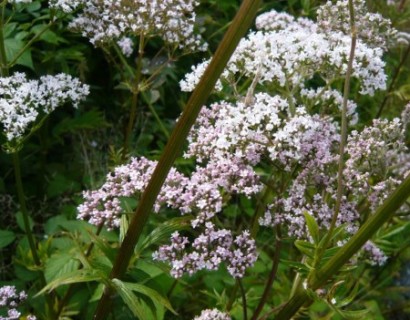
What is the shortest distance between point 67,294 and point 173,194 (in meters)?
0.95

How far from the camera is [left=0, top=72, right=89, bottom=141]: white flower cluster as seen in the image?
260 centimetres

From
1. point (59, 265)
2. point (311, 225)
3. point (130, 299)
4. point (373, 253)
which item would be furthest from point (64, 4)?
point (373, 253)

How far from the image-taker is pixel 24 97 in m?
2.68

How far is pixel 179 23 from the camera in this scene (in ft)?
10.3

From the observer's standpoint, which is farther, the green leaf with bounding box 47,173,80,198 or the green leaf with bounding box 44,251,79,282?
the green leaf with bounding box 47,173,80,198

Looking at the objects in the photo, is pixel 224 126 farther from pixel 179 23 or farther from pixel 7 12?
pixel 7 12

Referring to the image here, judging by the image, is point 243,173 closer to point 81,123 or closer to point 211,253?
point 211,253

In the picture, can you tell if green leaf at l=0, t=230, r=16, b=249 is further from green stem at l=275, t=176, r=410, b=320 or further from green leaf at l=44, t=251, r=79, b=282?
green stem at l=275, t=176, r=410, b=320

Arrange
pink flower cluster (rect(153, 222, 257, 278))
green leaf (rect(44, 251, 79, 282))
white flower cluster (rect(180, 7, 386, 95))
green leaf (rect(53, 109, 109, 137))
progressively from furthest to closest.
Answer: green leaf (rect(53, 109, 109, 137))
green leaf (rect(44, 251, 79, 282))
white flower cluster (rect(180, 7, 386, 95))
pink flower cluster (rect(153, 222, 257, 278))

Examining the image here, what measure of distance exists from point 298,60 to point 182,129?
2.79 feet

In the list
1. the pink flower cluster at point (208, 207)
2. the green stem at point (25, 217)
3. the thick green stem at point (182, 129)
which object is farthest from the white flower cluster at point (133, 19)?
the thick green stem at point (182, 129)

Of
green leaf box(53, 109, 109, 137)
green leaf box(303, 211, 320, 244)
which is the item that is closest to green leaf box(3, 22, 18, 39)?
green leaf box(53, 109, 109, 137)

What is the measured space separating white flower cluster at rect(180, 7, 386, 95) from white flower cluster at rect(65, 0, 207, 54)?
450 mm

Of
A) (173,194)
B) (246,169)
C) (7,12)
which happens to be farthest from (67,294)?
(7,12)
